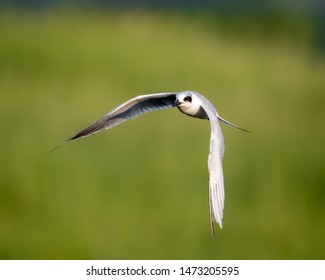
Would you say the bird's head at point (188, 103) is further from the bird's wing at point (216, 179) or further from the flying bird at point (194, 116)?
the bird's wing at point (216, 179)

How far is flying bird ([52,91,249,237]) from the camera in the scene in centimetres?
251

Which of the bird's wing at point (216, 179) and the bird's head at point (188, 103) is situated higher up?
the bird's head at point (188, 103)

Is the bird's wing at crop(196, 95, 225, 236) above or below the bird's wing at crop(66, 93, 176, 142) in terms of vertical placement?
below

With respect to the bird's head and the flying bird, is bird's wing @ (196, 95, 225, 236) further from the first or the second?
the bird's head

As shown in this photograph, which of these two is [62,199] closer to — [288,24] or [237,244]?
[237,244]

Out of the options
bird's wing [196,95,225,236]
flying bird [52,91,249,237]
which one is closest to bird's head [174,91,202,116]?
flying bird [52,91,249,237]

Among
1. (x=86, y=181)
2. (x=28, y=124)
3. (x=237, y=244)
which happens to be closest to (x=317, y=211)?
(x=237, y=244)

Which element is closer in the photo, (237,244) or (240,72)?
(237,244)

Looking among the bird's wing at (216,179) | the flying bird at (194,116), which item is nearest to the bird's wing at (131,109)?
the flying bird at (194,116)

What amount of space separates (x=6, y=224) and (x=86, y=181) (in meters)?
0.52

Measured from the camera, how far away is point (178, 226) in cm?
437

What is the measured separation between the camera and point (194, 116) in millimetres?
3012

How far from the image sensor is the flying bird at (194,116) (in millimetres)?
2514
